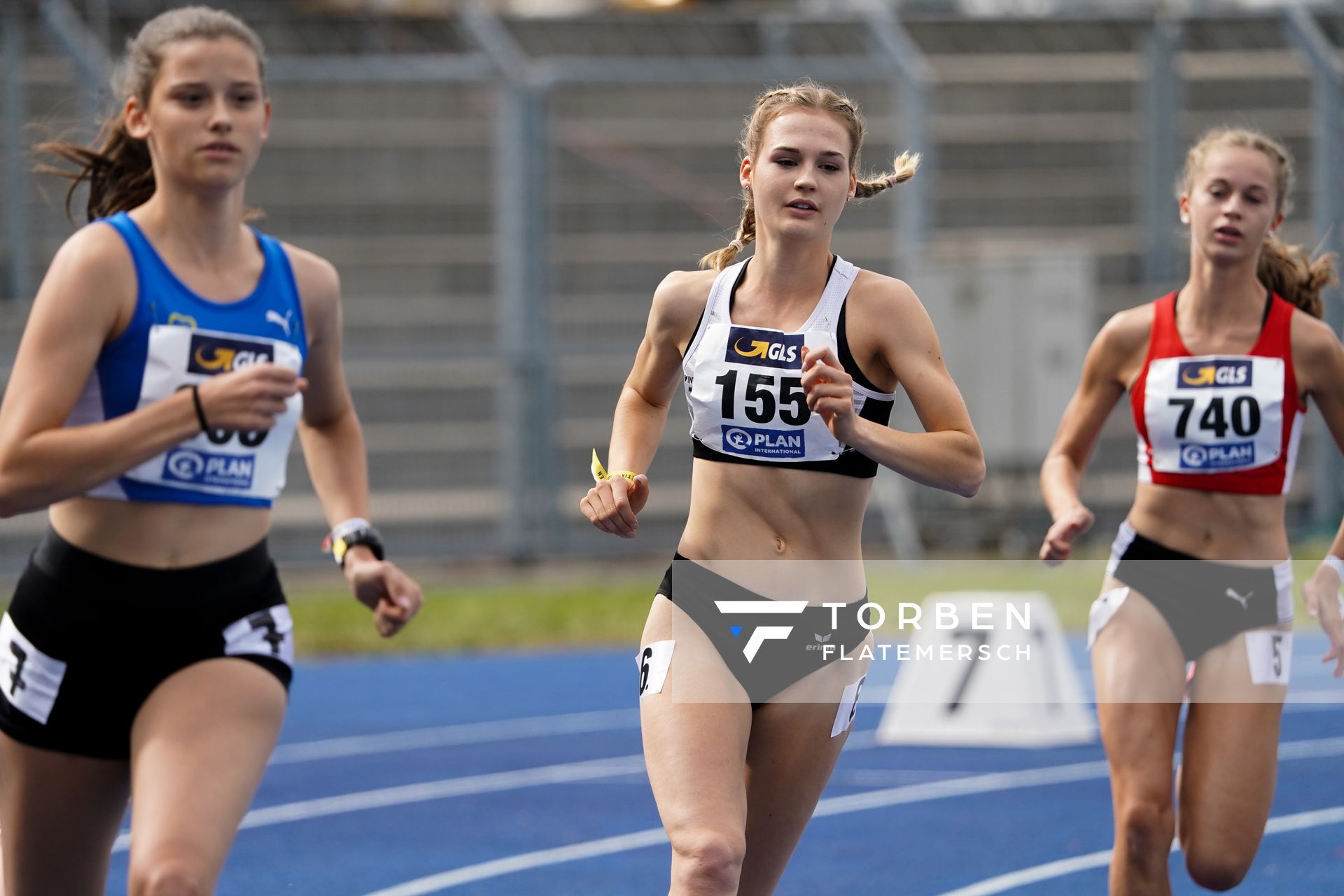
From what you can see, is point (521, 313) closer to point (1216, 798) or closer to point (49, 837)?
point (1216, 798)

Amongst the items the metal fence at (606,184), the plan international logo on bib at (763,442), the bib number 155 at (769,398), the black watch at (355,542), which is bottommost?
the black watch at (355,542)

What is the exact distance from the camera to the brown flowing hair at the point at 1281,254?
5.32 metres

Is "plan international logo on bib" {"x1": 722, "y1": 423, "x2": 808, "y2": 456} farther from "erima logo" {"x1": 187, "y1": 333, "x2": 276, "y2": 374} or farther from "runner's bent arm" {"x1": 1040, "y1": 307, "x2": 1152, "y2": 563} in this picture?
"runner's bent arm" {"x1": 1040, "y1": 307, "x2": 1152, "y2": 563}

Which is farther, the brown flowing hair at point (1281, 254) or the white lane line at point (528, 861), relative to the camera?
the white lane line at point (528, 861)

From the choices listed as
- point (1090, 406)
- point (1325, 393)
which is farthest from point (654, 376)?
point (1325, 393)

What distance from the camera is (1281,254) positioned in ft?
18.5

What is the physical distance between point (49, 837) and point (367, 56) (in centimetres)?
1324

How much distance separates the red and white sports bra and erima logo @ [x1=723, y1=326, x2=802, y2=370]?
1565mm

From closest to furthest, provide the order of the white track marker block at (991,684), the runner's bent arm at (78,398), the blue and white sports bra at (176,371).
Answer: the runner's bent arm at (78,398) → the blue and white sports bra at (176,371) → the white track marker block at (991,684)

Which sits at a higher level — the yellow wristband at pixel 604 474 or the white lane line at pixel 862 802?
the yellow wristband at pixel 604 474

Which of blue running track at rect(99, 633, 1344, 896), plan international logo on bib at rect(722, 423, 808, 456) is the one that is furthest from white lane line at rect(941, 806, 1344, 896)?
plan international logo on bib at rect(722, 423, 808, 456)

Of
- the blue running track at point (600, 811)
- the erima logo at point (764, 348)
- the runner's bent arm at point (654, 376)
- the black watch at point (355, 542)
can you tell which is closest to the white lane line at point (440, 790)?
the blue running track at point (600, 811)

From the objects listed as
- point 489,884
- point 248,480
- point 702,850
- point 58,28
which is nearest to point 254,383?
point 248,480

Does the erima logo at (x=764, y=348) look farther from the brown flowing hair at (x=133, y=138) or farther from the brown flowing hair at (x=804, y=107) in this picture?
the brown flowing hair at (x=133, y=138)
